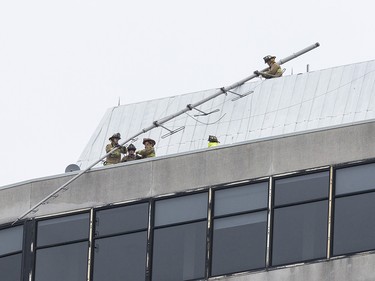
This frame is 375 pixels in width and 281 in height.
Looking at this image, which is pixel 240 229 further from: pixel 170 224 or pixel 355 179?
pixel 355 179

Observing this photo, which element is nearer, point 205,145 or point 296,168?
point 296,168

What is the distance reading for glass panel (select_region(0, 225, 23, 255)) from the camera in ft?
201

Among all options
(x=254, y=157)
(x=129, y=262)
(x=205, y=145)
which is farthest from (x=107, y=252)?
(x=205, y=145)

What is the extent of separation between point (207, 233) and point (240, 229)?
0.96 m

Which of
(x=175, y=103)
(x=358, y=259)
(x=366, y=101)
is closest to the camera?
(x=358, y=259)

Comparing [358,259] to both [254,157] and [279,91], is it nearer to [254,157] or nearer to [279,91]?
[254,157]

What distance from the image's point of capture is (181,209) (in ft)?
194

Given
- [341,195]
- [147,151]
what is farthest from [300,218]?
[147,151]

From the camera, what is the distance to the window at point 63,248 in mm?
60156

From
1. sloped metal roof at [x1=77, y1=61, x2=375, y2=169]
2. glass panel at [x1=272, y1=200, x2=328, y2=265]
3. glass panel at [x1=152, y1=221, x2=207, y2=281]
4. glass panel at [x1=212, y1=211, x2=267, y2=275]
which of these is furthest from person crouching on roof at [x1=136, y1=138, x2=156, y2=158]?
sloped metal roof at [x1=77, y1=61, x2=375, y2=169]

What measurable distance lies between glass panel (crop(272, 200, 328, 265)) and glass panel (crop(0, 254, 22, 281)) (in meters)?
8.23

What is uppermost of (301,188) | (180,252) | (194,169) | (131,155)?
(131,155)

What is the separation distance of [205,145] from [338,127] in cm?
1125

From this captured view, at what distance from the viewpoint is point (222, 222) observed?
58.5 metres
